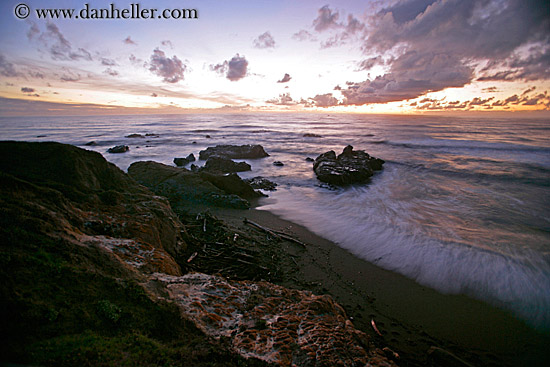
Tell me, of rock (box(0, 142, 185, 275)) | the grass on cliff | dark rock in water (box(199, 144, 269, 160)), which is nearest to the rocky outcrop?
the grass on cliff

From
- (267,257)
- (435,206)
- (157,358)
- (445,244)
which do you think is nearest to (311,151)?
(435,206)

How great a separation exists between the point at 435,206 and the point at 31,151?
1516 centimetres

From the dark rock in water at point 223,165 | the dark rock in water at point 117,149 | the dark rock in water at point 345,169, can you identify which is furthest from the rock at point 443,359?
the dark rock in water at point 117,149

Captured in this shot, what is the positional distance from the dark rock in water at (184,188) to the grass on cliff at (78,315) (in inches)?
264

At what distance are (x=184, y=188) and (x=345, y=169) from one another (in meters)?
10.7

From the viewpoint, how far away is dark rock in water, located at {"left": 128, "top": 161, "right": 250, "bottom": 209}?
32.9 feet

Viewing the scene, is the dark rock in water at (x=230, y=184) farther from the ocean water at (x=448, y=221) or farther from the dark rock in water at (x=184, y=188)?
the ocean water at (x=448, y=221)

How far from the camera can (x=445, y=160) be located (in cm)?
2386

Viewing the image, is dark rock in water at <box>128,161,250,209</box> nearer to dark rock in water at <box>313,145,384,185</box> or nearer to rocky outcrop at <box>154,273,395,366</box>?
rocky outcrop at <box>154,273,395,366</box>

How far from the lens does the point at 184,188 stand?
10.5 meters

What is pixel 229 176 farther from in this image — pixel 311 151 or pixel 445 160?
pixel 445 160

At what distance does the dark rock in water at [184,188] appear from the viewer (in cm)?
1002

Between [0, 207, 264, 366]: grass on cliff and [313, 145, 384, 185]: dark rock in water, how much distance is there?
44.7 ft

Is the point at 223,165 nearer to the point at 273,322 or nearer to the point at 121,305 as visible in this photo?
the point at 273,322
